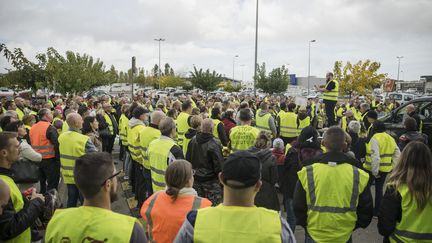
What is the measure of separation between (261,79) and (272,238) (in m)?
42.0

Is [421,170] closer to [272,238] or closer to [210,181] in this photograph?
[272,238]

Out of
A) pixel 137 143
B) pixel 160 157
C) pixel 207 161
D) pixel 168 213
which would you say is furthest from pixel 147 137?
pixel 168 213

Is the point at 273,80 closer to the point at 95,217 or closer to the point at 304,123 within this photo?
the point at 304,123

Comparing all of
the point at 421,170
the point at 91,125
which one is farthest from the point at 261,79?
the point at 421,170

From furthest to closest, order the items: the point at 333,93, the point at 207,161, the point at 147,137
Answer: the point at 333,93
the point at 147,137
the point at 207,161

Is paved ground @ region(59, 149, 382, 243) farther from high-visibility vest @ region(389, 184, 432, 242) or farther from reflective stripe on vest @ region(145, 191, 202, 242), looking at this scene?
reflective stripe on vest @ region(145, 191, 202, 242)

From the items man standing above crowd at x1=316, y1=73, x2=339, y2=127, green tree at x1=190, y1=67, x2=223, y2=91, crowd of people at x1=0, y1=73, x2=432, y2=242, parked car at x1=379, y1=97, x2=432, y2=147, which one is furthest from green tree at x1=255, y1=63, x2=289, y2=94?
crowd of people at x1=0, y1=73, x2=432, y2=242

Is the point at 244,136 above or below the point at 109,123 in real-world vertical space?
above

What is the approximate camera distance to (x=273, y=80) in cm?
4206

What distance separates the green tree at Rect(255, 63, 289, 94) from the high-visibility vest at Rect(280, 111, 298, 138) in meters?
33.4

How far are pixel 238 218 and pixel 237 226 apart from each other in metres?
0.04

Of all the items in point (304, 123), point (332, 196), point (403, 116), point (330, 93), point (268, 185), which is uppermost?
point (330, 93)

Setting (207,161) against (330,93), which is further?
(330,93)

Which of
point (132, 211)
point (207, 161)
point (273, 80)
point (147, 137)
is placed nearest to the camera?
point (207, 161)
